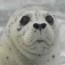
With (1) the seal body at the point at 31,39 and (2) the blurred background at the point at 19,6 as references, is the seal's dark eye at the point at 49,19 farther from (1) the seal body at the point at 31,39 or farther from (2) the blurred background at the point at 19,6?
(2) the blurred background at the point at 19,6

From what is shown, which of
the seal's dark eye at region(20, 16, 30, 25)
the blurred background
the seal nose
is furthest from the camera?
the blurred background

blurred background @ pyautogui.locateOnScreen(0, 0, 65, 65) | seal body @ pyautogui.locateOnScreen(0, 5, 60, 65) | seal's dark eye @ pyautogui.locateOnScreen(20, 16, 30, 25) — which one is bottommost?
seal body @ pyautogui.locateOnScreen(0, 5, 60, 65)

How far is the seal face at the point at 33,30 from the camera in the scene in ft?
13.1

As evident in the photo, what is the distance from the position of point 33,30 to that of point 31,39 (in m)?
0.09

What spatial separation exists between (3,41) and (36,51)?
19.6 inches

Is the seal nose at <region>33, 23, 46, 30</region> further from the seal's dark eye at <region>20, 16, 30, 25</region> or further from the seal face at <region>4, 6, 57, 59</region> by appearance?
the seal's dark eye at <region>20, 16, 30, 25</region>

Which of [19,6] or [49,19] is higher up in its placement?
[19,6]

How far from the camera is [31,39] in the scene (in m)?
4.02

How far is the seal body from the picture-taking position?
4031 mm

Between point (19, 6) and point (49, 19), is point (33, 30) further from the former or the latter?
point (19, 6)

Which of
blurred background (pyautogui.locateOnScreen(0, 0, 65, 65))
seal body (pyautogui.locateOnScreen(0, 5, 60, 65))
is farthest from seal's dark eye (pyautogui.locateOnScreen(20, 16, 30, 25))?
blurred background (pyautogui.locateOnScreen(0, 0, 65, 65))

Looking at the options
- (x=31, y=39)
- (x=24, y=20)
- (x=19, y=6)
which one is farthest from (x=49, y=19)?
(x=19, y=6)

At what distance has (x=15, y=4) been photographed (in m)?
9.27

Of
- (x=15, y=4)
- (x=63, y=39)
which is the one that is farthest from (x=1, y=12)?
(x=63, y=39)
